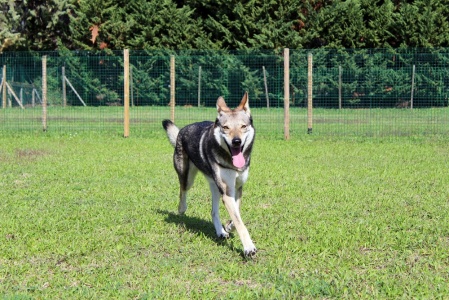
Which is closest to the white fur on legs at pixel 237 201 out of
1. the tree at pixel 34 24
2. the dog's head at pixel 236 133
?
the dog's head at pixel 236 133

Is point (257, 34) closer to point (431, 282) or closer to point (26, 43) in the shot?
point (26, 43)

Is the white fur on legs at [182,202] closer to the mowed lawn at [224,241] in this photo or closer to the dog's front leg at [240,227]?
the mowed lawn at [224,241]

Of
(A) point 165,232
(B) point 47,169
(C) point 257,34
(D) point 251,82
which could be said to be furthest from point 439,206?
(C) point 257,34

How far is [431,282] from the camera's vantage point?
427 centimetres

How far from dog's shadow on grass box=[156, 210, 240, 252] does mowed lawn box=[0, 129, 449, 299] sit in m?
0.02

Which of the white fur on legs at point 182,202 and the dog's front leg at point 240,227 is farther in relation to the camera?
the white fur on legs at point 182,202

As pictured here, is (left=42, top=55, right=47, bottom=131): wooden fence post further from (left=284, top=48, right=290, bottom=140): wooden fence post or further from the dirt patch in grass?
(left=284, top=48, right=290, bottom=140): wooden fence post

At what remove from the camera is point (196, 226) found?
20.1ft

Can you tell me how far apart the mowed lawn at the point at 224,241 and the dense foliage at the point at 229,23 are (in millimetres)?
19480

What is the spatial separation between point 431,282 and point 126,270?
225cm

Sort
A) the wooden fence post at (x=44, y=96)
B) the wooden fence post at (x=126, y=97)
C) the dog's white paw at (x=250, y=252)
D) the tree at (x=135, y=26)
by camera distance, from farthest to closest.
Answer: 1. the tree at (x=135, y=26)
2. the wooden fence post at (x=44, y=96)
3. the wooden fence post at (x=126, y=97)
4. the dog's white paw at (x=250, y=252)

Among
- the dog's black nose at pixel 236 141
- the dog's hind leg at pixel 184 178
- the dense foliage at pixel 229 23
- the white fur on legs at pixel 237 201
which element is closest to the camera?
the dog's black nose at pixel 236 141

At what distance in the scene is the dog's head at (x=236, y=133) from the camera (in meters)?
5.11

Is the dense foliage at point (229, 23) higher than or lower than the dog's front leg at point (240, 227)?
higher
